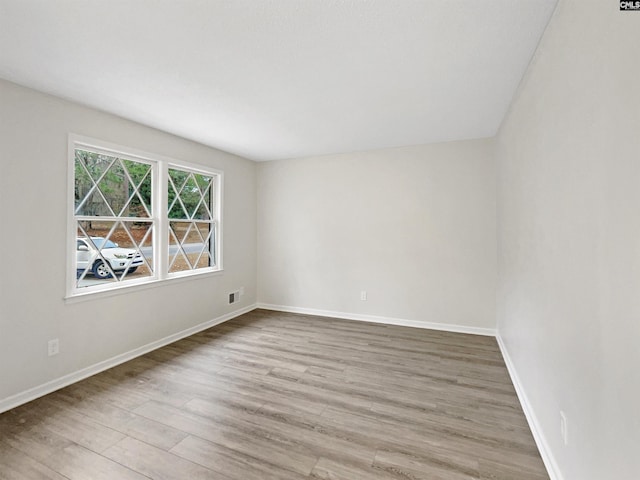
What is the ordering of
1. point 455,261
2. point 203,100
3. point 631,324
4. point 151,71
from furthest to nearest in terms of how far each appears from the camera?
point 455,261, point 203,100, point 151,71, point 631,324

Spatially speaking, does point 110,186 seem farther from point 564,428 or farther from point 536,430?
point 536,430

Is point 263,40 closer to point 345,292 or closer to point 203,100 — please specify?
point 203,100

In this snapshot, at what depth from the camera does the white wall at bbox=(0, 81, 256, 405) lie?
224cm

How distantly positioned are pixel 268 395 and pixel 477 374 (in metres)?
1.88

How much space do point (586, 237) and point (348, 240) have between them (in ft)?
10.9

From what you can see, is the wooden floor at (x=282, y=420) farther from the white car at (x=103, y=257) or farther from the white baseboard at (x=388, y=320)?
the white car at (x=103, y=257)

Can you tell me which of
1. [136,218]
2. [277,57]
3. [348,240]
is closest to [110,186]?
[136,218]

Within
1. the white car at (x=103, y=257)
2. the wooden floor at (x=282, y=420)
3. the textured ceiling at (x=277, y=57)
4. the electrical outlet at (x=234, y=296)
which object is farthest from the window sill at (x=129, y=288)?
the textured ceiling at (x=277, y=57)

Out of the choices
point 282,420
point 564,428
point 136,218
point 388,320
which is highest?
point 136,218

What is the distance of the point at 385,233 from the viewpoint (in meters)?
4.24

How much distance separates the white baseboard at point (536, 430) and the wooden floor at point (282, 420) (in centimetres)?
5

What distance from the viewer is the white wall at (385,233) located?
3801mm

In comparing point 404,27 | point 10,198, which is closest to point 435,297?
point 404,27

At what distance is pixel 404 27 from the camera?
1.68 m
